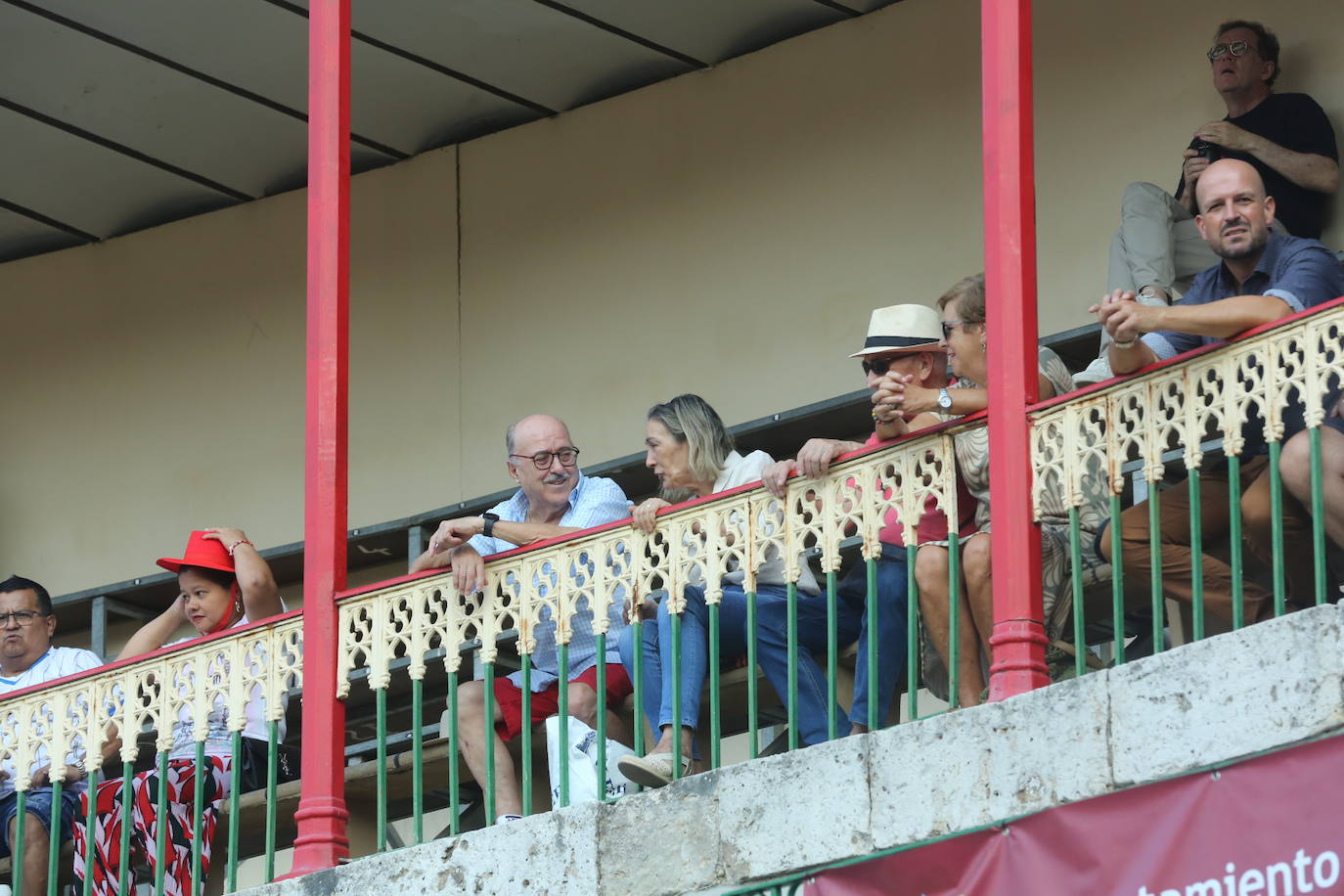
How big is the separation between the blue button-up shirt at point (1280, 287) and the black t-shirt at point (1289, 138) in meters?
2.03

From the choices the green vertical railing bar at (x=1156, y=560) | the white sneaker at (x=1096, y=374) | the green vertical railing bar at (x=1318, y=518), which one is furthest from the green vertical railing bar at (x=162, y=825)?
the green vertical railing bar at (x=1318, y=518)

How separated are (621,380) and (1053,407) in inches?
200

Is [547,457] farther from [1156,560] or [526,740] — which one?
[1156,560]

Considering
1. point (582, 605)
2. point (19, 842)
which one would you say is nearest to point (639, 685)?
point (582, 605)

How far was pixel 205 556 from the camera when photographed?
10.1m

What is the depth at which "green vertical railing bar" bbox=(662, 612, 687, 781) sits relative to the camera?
7.82 meters

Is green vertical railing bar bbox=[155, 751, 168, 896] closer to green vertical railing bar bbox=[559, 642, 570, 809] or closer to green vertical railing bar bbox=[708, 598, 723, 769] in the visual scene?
green vertical railing bar bbox=[559, 642, 570, 809]

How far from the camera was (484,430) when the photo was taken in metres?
12.7

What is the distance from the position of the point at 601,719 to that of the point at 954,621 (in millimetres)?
1242

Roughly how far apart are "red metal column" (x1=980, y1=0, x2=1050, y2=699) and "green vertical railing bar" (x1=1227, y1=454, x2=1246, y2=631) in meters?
0.59

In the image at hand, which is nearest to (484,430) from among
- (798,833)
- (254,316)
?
(254,316)

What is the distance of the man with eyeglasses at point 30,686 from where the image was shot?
9.59m

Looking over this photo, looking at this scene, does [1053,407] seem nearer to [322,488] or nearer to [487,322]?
[322,488]

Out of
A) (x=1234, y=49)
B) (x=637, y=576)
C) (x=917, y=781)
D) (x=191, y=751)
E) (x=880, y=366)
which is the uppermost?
(x=1234, y=49)
